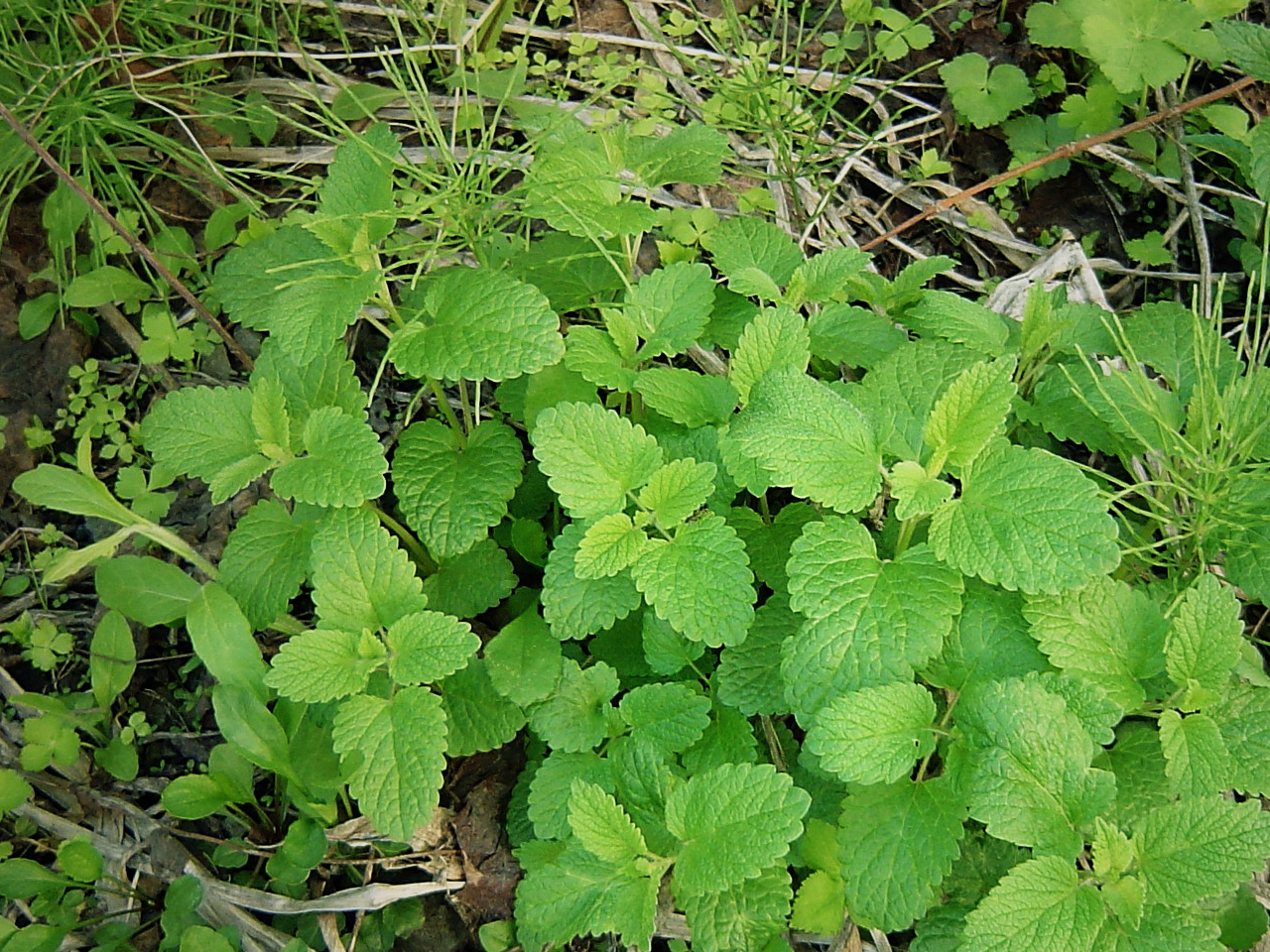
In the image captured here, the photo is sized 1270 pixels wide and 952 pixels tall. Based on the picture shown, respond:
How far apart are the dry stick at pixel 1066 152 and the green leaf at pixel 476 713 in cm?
137

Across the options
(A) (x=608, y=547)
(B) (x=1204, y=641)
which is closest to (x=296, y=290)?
(A) (x=608, y=547)

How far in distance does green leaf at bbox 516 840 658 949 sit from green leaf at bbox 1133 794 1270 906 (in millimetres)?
653

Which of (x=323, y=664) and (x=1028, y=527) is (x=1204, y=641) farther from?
(x=323, y=664)

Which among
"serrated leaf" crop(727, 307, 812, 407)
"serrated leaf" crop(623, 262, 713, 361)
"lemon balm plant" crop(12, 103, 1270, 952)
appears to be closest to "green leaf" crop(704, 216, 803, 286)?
"lemon balm plant" crop(12, 103, 1270, 952)

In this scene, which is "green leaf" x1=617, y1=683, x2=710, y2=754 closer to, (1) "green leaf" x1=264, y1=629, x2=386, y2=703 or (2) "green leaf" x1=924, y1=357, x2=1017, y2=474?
(1) "green leaf" x1=264, y1=629, x2=386, y2=703

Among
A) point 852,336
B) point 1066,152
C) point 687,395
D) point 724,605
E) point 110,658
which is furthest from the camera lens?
point 1066,152

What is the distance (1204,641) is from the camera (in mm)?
1362

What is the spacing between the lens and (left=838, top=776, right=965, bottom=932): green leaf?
4.26 feet

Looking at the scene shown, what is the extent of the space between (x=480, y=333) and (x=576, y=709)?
59 centimetres

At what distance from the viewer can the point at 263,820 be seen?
1.73m

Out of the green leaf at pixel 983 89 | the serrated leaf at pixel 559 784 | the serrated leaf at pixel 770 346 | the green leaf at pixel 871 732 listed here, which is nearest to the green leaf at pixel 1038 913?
the green leaf at pixel 871 732

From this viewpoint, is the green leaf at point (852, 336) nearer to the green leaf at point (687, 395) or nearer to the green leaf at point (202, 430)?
the green leaf at point (687, 395)

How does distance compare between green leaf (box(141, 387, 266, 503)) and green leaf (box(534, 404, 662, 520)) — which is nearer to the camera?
green leaf (box(534, 404, 662, 520))

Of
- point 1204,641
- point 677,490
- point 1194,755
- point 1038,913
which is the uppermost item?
point 677,490
